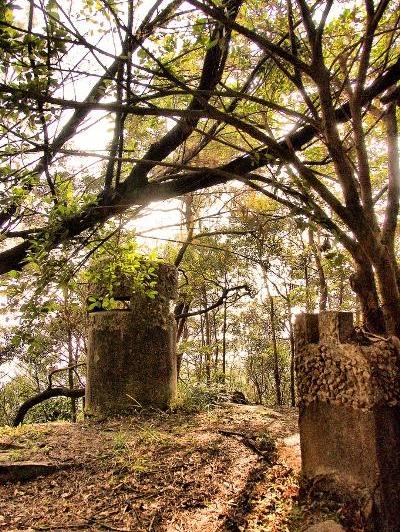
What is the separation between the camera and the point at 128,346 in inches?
214

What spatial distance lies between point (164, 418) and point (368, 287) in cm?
318

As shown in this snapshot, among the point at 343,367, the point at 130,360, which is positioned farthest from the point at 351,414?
the point at 130,360

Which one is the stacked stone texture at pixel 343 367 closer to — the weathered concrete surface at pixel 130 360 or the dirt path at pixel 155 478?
the dirt path at pixel 155 478

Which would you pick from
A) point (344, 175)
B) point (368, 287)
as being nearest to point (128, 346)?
point (368, 287)

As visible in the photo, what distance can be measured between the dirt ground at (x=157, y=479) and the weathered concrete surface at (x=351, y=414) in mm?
389

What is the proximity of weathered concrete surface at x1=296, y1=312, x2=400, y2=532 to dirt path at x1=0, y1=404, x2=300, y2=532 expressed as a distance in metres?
0.44

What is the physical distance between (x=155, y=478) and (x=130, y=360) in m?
2.16

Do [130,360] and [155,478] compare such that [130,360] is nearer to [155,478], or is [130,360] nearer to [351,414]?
[155,478]

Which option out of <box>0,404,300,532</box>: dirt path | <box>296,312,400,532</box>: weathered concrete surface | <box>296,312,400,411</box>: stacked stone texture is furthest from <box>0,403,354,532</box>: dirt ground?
<box>296,312,400,411</box>: stacked stone texture

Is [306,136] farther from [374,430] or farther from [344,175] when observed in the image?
[374,430]

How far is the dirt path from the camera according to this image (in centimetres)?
281

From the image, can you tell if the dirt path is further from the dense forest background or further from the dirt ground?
the dense forest background

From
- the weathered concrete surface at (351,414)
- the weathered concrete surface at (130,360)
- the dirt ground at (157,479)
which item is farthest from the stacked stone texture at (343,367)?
the weathered concrete surface at (130,360)

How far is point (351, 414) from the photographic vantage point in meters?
2.80
